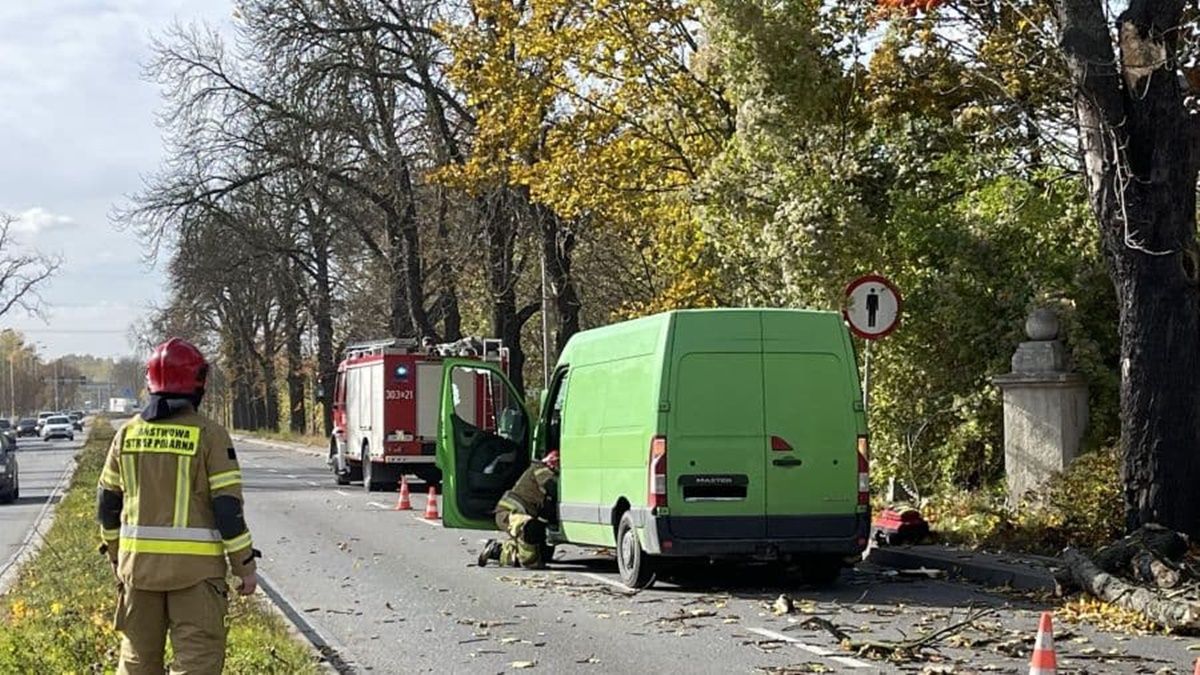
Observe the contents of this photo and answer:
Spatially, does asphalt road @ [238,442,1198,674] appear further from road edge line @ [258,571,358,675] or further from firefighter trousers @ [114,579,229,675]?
firefighter trousers @ [114,579,229,675]

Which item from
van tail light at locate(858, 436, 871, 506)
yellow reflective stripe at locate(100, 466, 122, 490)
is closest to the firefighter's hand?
yellow reflective stripe at locate(100, 466, 122, 490)

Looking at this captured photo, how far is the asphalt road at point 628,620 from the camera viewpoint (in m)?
10.2

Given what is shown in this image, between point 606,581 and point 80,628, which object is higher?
point 80,628

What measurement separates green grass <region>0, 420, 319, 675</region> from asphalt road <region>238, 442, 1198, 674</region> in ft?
1.97

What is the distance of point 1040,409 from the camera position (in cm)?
1814

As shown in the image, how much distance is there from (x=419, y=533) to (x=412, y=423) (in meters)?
9.31

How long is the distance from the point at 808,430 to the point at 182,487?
755 centimetres

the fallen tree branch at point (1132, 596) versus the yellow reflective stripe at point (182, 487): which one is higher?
the yellow reflective stripe at point (182, 487)

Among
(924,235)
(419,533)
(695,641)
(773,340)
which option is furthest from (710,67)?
(695,641)

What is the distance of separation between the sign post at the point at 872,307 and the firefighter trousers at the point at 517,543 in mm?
3966

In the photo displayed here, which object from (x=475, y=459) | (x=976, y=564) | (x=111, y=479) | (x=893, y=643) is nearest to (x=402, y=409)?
(x=475, y=459)

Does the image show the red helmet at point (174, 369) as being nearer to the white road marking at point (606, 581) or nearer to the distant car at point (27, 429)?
the white road marking at point (606, 581)

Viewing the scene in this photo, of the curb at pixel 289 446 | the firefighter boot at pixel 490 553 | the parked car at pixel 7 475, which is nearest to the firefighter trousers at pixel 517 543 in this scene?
the firefighter boot at pixel 490 553

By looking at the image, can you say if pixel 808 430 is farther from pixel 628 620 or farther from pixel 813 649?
pixel 813 649
